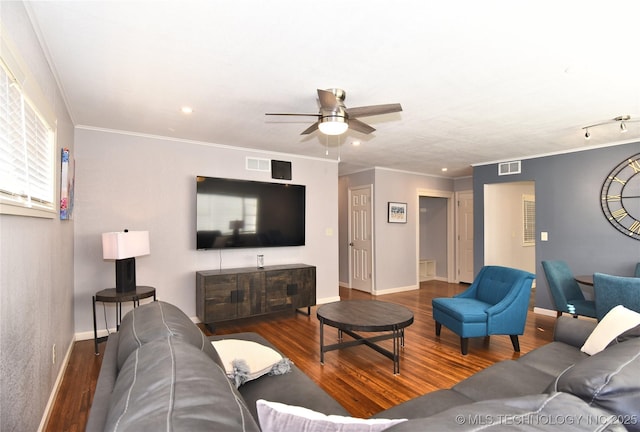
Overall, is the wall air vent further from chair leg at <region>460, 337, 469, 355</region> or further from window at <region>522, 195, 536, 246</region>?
window at <region>522, 195, 536, 246</region>

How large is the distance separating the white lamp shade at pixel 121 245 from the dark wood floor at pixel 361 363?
3.36ft

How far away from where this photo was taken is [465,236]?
7.46 meters

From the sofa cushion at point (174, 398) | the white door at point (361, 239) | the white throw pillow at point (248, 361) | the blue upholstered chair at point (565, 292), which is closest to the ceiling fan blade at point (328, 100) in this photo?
the white throw pillow at point (248, 361)

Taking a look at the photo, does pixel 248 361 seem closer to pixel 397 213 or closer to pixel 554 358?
pixel 554 358

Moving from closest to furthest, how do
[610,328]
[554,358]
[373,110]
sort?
[610,328]
[554,358]
[373,110]

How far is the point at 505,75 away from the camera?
247cm

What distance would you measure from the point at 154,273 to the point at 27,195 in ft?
8.43

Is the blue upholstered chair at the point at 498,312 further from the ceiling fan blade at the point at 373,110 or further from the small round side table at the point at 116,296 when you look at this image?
the small round side table at the point at 116,296

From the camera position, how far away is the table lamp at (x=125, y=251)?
3.38m

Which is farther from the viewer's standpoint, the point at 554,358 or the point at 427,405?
the point at 554,358

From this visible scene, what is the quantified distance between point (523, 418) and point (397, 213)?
608cm

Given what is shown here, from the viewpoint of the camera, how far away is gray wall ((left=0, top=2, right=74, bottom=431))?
4.83ft

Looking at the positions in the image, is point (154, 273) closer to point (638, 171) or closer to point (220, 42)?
point (220, 42)

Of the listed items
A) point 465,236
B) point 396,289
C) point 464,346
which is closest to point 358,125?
point 464,346
